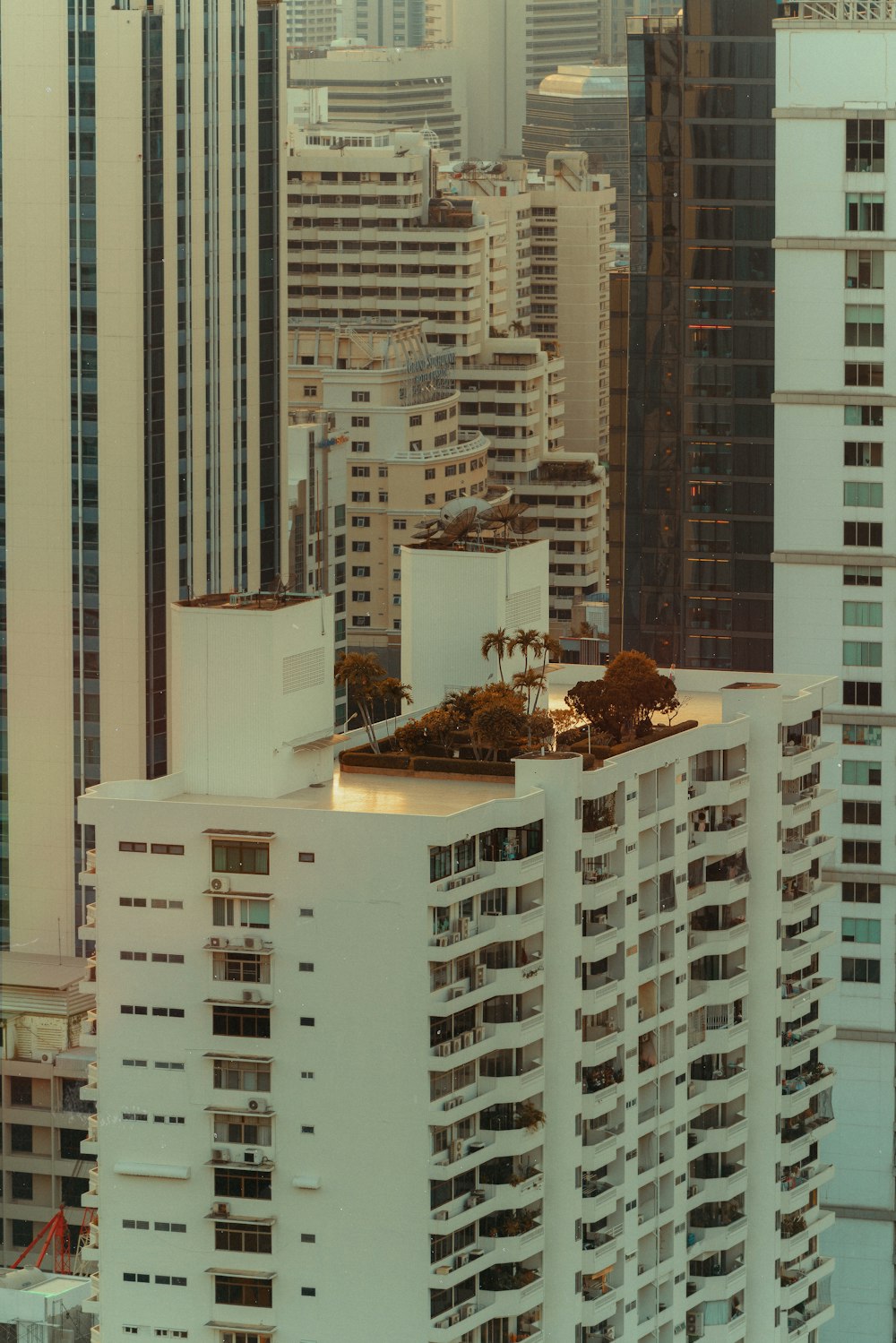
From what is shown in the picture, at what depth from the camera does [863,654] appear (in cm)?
7856

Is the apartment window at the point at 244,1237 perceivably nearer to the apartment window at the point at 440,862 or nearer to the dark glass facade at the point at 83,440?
the apartment window at the point at 440,862

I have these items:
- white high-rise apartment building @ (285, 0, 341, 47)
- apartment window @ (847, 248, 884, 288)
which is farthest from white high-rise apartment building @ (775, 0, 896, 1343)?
white high-rise apartment building @ (285, 0, 341, 47)

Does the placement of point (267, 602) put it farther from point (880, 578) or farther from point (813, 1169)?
point (880, 578)

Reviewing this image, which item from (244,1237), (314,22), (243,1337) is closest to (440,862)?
(244,1237)

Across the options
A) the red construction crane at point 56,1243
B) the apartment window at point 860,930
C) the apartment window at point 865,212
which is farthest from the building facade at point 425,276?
the apartment window at point 865,212

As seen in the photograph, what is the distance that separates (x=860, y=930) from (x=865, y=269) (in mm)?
15321

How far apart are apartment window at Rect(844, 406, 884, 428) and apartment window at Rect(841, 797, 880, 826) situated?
343 inches

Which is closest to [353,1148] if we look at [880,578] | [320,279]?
[880,578]

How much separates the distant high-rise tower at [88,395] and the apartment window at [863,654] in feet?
104

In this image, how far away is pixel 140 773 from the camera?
10406 centimetres

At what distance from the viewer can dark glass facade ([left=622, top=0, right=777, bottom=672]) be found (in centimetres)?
8800

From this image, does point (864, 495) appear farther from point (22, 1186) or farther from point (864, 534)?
point (22, 1186)

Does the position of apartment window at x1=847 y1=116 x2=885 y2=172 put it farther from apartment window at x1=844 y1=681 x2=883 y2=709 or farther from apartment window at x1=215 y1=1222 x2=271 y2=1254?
apartment window at x1=215 y1=1222 x2=271 y2=1254

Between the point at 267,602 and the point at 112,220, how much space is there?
2072 inches
